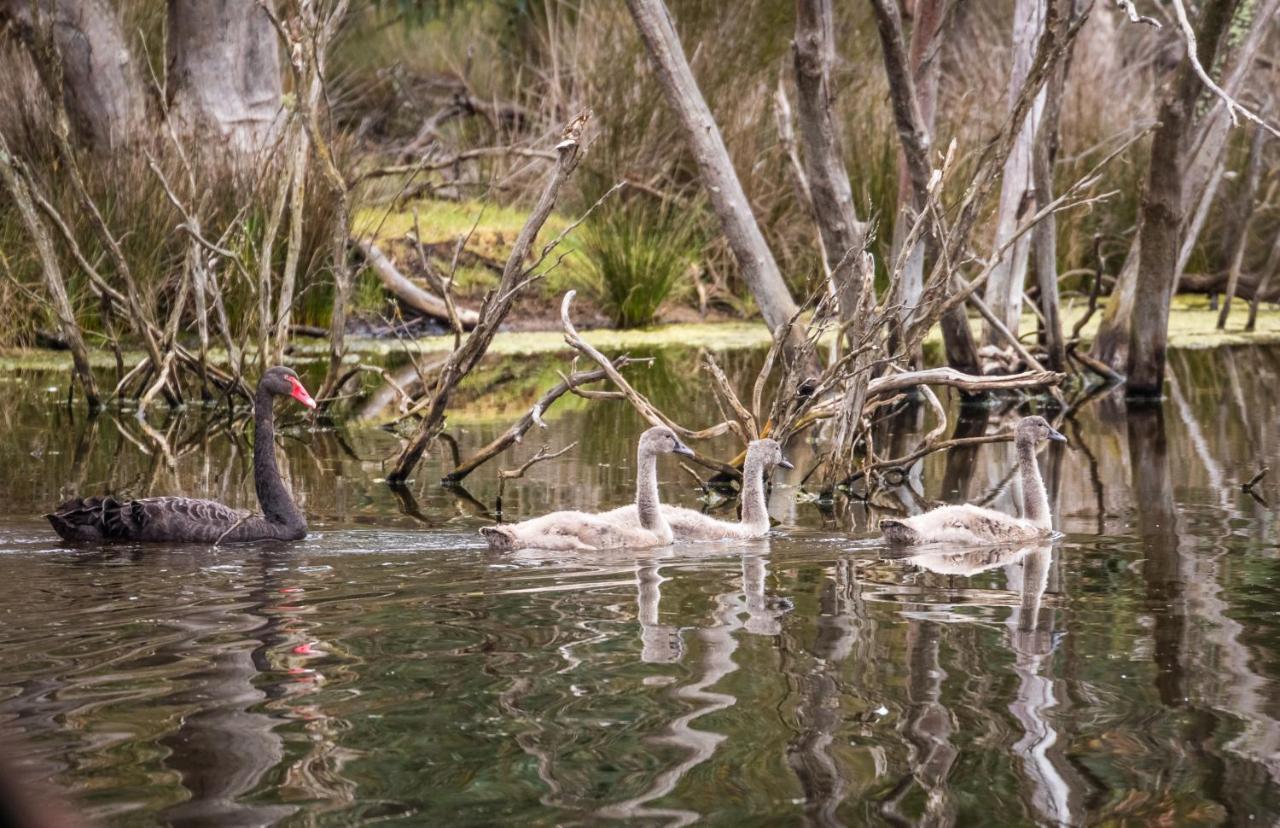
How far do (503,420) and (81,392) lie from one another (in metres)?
3.36

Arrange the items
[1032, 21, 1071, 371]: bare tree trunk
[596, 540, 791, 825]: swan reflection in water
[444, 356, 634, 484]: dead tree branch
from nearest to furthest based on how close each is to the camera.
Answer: [596, 540, 791, 825]: swan reflection in water
[444, 356, 634, 484]: dead tree branch
[1032, 21, 1071, 371]: bare tree trunk

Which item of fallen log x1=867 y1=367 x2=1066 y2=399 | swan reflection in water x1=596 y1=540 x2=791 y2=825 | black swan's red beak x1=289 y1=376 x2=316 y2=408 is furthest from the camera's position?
fallen log x1=867 y1=367 x2=1066 y2=399

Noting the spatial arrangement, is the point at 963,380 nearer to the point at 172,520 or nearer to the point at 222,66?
the point at 172,520

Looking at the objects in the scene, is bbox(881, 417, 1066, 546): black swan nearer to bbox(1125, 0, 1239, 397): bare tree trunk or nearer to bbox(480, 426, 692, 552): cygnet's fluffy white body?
bbox(480, 426, 692, 552): cygnet's fluffy white body

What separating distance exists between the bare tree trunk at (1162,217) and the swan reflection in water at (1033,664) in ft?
15.5

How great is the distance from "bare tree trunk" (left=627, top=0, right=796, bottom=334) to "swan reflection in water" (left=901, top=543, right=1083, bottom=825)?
3.54 m

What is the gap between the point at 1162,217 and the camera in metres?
11.6

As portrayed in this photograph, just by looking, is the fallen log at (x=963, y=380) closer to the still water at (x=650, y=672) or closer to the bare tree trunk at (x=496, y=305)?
the still water at (x=650, y=672)

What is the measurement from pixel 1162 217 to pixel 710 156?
332 centimetres

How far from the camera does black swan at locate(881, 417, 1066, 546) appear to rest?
707cm

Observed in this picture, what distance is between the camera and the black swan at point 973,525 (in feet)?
23.2

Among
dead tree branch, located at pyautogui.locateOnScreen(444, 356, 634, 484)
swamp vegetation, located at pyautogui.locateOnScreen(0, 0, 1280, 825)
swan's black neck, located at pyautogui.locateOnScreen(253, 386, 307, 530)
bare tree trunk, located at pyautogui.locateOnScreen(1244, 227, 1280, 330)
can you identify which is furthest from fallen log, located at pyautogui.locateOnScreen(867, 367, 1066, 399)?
bare tree trunk, located at pyautogui.locateOnScreen(1244, 227, 1280, 330)

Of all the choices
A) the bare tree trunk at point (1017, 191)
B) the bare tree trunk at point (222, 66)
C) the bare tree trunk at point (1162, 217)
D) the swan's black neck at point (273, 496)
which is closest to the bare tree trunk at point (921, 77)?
the bare tree trunk at point (1017, 191)

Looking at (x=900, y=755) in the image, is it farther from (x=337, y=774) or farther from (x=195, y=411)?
(x=195, y=411)
